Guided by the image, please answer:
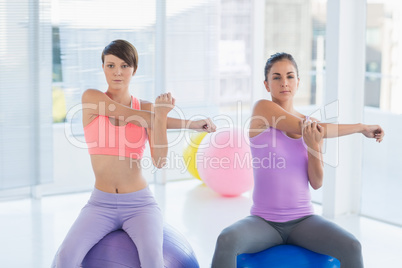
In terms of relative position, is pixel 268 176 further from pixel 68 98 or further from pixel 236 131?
pixel 68 98

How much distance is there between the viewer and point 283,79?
277cm

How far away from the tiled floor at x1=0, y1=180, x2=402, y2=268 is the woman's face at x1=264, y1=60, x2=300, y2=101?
1131 mm

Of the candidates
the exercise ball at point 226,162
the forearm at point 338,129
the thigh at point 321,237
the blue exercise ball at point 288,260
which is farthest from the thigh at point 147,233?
the exercise ball at point 226,162

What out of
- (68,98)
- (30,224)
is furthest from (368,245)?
(68,98)

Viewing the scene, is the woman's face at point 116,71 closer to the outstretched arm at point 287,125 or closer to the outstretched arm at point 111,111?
the outstretched arm at point 111,111

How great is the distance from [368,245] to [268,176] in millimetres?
1319

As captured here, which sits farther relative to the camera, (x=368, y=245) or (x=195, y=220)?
(x=195, y=220)

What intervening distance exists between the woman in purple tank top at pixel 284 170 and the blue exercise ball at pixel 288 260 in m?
0.03

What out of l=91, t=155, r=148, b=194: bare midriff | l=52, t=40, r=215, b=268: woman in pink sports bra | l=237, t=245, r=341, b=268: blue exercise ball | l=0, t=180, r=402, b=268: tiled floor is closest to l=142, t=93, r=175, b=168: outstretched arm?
l=52, t=40, r=215, b=268: woman in pink sports bra

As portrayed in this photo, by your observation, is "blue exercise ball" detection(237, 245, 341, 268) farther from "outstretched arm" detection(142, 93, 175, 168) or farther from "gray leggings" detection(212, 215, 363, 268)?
"outstretched arm" detection(142, 93, 175, 168)

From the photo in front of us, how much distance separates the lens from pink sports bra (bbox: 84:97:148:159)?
274 centimetres

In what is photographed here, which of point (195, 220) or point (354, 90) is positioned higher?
point (354, 90)

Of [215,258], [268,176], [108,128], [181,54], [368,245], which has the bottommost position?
[368,245]

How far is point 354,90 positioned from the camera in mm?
4207
